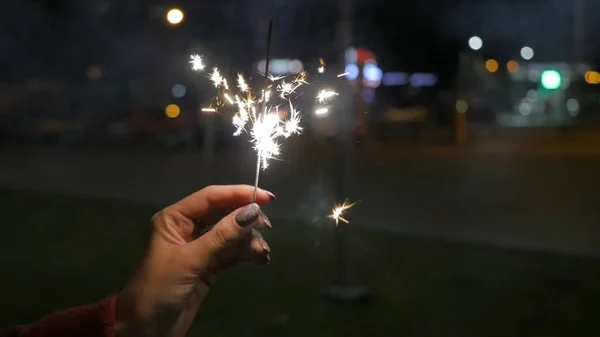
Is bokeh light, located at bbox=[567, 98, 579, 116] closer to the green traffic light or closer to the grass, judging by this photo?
the green traffic light

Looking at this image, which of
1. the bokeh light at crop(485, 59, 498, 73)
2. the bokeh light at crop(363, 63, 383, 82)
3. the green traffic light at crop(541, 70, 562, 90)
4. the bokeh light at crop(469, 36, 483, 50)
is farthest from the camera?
the green traffic light at crop(541, 70, 562, 90)

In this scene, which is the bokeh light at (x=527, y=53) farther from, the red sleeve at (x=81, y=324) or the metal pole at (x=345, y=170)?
the red sleeve at (x=81, y=324)

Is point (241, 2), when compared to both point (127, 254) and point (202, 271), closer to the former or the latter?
point (127, 254)

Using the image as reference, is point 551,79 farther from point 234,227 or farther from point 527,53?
point 234,227

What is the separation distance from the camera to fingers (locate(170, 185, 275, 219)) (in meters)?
2.16

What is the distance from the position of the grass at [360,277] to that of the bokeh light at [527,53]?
70.4 ft

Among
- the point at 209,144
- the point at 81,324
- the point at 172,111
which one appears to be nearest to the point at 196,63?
the point at 81,324

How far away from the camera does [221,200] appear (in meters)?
2.21

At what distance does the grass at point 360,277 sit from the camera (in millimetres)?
5586

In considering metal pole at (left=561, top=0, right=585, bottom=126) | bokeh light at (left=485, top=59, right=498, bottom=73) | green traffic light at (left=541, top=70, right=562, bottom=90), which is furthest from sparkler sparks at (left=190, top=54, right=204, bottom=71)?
green traffic light at (left=541, top=70, right=562, bottom=90)

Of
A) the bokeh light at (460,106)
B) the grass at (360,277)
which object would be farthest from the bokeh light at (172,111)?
the grass at (360,277)

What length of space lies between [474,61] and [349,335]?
20255mm

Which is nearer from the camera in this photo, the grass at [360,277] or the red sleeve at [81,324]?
the red sleeve at [81,324]

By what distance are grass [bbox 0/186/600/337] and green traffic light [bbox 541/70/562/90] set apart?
2590 centimetres
